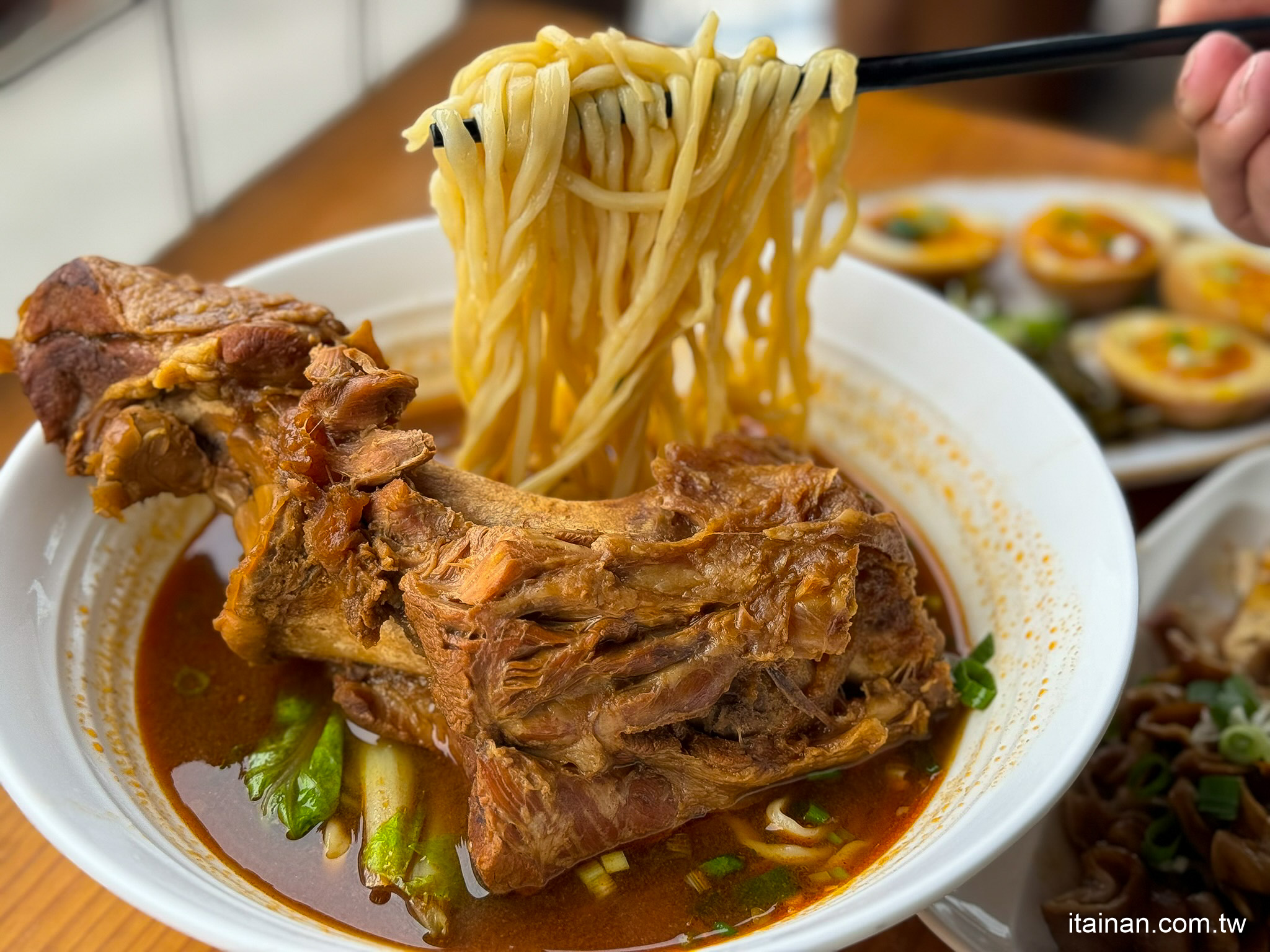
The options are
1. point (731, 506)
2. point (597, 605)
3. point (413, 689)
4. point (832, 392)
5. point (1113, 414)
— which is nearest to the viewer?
point (597, 605)

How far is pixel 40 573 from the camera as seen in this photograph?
7.52ft

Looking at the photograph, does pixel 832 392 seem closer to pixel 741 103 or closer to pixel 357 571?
pixel 741 103

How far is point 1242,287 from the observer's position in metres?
4.50

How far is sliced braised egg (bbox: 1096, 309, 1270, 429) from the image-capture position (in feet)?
13.0

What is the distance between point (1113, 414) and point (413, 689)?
111 inches

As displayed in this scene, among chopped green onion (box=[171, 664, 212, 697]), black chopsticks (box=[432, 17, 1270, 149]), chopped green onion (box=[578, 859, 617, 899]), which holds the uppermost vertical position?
black chopsticks (box=[432, 17, 1270, 149])

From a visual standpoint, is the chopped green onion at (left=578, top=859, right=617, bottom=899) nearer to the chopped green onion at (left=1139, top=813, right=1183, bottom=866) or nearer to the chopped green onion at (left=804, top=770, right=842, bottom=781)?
the chopped green onion at (left=804, top=770, right=842, bottom=781)

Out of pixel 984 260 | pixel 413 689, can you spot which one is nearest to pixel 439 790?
pixel 413 689

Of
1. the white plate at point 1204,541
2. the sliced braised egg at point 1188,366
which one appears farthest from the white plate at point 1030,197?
the white plate at point 1204,541

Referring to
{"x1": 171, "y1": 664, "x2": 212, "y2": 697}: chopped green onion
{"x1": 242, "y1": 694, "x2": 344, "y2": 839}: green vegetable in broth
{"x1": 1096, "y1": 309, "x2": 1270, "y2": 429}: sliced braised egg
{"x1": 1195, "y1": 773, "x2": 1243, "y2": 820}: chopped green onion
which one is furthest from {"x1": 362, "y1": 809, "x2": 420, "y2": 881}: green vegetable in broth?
{"x1": 1096, "y1": 309, "x2": 1270, "y2": 429}: sliced braised egg

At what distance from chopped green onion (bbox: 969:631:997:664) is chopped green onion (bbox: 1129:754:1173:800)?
0.54 metres

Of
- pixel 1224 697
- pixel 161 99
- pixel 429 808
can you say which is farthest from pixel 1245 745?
pixel 161 99

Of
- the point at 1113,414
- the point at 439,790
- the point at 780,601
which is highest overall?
the point at 780,601

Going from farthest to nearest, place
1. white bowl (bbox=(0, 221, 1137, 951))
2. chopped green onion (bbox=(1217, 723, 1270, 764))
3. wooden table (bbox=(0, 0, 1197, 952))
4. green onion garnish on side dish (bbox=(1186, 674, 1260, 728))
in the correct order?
wooden table (bbox=(0, 0, 1197, 952)) → green onion garnish on side dish (bbox=(1186, 674, 1260, 728)) → chopped green onion (bbox=(1217, 723, 1270, 764)) → white bowl (bbox=(0, 221, 1137, 951))
